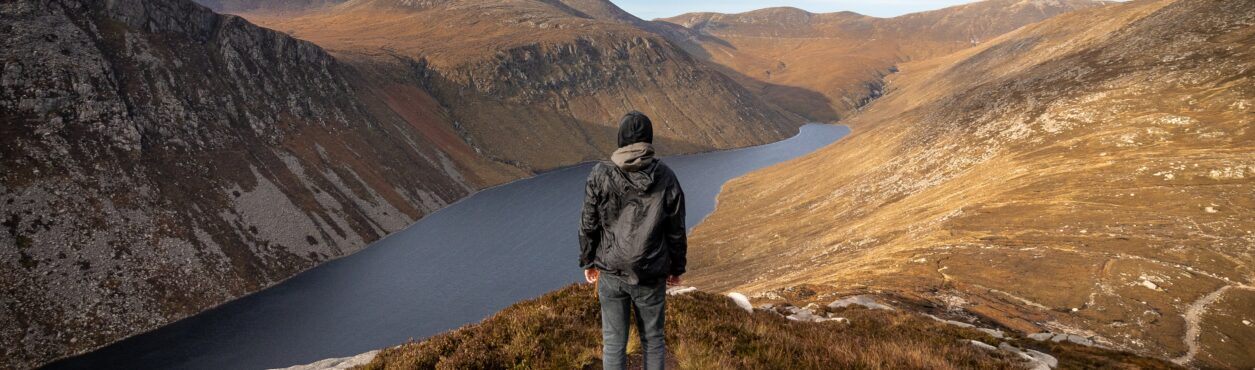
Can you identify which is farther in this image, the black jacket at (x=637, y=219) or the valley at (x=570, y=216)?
the valley at (x=570, y=216)

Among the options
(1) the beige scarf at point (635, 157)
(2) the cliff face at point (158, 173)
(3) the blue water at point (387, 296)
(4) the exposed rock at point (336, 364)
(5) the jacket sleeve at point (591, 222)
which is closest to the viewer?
(1) the beige scarf at point (635, 157)

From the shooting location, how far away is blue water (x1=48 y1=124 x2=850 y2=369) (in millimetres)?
52719

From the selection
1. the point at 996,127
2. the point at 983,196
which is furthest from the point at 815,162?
the point at 983,196

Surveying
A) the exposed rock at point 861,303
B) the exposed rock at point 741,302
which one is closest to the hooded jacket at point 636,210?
the exposed rock at point 741,302

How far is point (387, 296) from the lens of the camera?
222 feet

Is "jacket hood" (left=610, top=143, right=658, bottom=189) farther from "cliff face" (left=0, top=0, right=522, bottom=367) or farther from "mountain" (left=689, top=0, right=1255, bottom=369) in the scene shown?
"cliff face" (left=0, top=0, right=522, bottom=367)

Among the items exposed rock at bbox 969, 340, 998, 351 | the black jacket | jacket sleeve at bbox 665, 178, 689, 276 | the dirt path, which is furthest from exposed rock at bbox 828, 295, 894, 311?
the black jacket

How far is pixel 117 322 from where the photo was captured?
5391 centimetres

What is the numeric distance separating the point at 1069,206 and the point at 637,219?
5078 cm

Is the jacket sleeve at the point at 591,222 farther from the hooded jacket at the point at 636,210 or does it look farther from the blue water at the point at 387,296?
the blue water at the point at 387,296

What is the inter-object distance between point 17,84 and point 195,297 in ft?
110

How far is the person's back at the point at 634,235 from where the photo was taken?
696cm

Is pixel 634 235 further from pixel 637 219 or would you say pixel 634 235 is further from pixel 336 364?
pixel 336 364

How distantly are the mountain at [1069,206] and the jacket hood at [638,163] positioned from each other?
24.0 m
